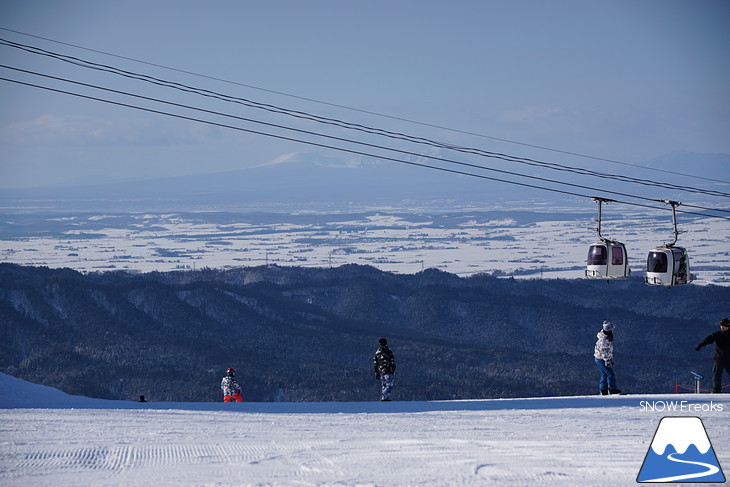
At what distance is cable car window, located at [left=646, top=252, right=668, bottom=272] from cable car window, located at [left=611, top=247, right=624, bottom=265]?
0.63 m

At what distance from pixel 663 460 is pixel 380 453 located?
342 centimetres

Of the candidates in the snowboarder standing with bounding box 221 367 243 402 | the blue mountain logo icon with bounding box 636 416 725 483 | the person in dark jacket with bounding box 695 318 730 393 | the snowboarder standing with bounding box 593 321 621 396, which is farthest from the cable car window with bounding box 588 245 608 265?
the blue mountain logo icon with bounding box 636 416 725 483

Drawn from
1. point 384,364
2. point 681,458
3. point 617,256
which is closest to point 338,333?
point 617,256

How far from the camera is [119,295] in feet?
201

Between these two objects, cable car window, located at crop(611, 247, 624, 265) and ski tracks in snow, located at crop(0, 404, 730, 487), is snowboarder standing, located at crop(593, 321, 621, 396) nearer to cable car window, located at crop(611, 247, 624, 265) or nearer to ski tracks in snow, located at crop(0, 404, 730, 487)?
ski tracks in snow, located at crop(0, 404, 730, 487)

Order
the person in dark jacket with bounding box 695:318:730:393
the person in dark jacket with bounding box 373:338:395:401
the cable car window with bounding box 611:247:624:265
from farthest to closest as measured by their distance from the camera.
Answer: the cable car window with bounding box 611:247:624:265
the person in dark jacket with bounding box 373:338:395:401
the person in dark jacket with bounding box 695:318:730:393

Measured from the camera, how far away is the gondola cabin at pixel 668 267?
23.6 metres

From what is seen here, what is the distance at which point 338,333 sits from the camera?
190 feet

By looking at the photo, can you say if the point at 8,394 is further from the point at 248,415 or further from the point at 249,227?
the point at 249,227

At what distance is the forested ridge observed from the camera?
43.9m

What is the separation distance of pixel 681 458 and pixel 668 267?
12.0m

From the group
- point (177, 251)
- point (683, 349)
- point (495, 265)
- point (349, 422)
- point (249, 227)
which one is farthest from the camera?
point (249, 227)

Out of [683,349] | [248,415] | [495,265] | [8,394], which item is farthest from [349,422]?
[495,265]

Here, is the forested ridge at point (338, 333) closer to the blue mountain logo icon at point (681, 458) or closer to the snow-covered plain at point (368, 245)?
the snow-covered plain at point (368, 245)
